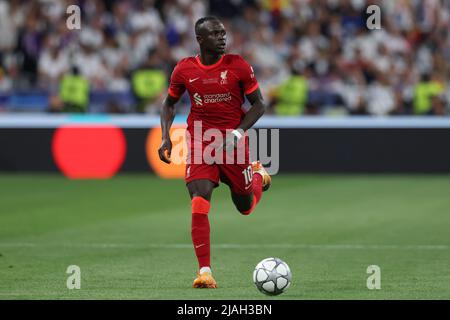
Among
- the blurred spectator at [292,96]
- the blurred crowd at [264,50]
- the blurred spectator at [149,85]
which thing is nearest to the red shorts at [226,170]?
the blurred crowd at [264,50]

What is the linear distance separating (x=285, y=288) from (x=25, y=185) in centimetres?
1059

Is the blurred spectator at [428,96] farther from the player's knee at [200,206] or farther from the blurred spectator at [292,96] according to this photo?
the player's knee at [200,206]

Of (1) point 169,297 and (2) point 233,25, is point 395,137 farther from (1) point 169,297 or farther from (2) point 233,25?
(1) point 169,297

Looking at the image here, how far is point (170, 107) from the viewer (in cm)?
930

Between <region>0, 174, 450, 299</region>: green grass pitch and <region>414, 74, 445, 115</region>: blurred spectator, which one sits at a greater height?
<region>414, 74, 445, 115</region>: blurred spectator

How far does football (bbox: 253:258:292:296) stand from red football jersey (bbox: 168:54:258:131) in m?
1.32

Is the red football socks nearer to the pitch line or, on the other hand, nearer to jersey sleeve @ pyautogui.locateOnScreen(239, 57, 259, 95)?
jersey sleeve @ pyautogui.locateOnScreen(239, 57, 259, 95)

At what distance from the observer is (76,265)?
10000 millimetres

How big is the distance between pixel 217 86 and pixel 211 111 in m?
0.21

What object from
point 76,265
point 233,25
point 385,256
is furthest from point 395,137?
point 76,265

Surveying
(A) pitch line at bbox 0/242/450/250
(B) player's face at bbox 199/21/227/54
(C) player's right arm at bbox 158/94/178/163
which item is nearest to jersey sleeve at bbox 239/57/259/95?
(B) player's face at bbox 199/21/227/54

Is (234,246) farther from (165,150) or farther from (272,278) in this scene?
(272,278)

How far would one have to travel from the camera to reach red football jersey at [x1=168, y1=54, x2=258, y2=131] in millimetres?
8961

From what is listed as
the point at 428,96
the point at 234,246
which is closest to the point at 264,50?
the point at 428,96
